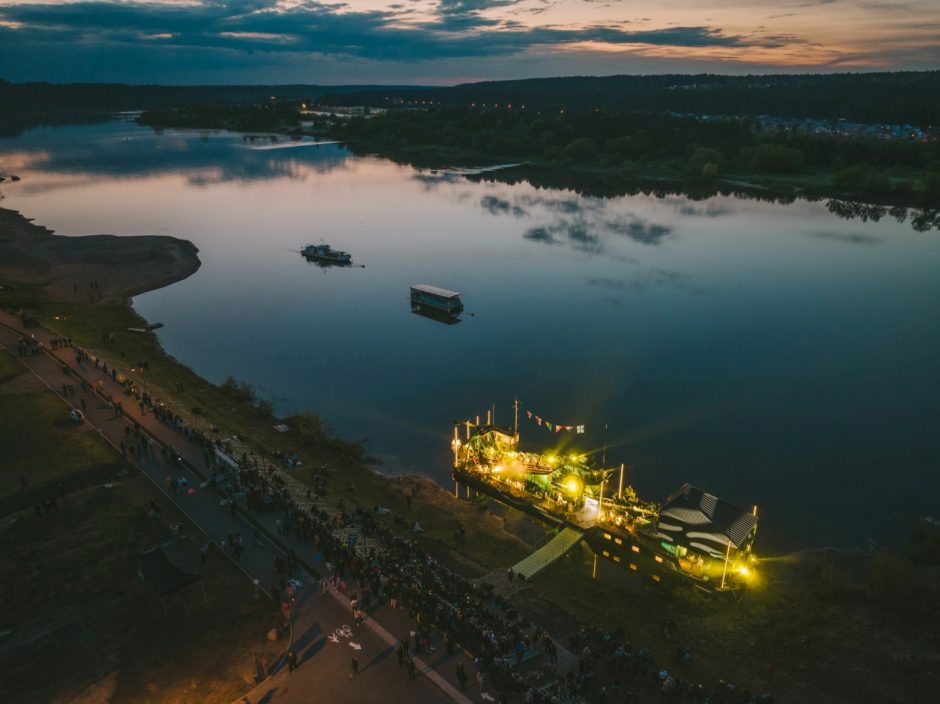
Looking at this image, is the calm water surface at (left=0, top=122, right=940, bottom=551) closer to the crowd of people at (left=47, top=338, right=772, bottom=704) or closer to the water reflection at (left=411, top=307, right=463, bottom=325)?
the water reflection at (left=411, top=307, right=463, bottom=325)

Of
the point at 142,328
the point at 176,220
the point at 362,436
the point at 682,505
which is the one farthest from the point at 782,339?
the point at 176,220

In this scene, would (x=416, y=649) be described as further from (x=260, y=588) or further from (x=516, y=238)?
(x=516, y=238)

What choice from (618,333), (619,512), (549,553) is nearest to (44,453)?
(549,553)

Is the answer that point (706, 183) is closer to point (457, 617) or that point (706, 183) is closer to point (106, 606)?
point (457, 617)

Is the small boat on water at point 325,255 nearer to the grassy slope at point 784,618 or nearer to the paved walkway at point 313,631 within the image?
the paved walkway at point 313,631

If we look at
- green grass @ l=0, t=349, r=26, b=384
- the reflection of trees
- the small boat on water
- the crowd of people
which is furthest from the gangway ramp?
the reflection of trees

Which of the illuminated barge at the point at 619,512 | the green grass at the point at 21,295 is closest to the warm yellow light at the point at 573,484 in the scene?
the illuminated barge at the point at 619,512

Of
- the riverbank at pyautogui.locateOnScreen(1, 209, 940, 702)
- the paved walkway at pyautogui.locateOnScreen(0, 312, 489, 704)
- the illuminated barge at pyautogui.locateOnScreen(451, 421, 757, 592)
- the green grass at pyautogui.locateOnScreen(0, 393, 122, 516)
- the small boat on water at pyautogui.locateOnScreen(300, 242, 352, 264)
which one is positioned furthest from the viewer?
the small boat on water at pyautogui.locateOnScreen(300, 242, 352, 264)
